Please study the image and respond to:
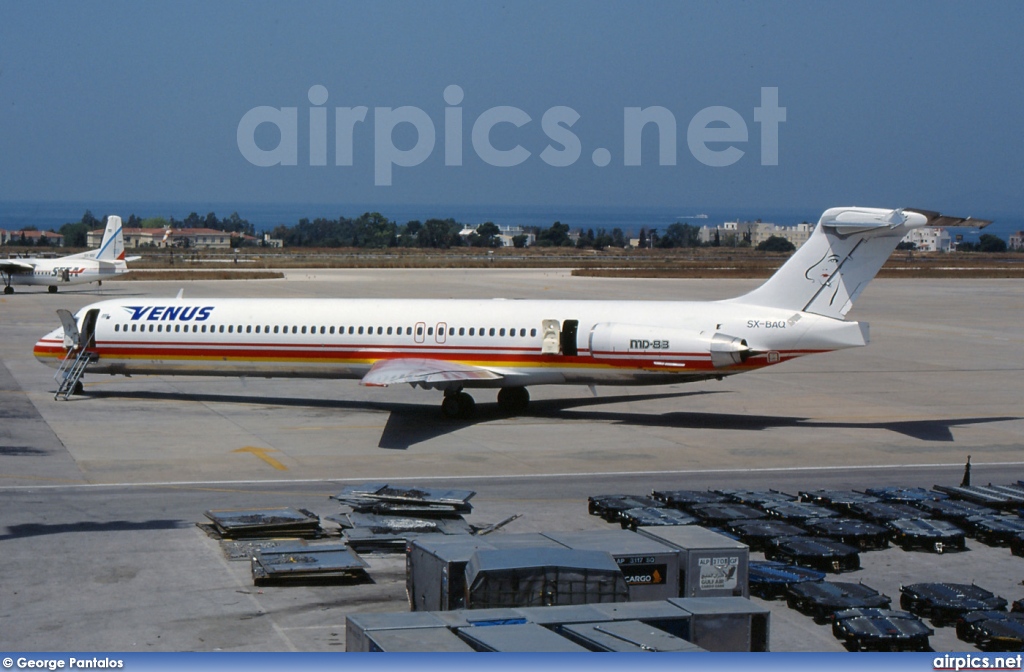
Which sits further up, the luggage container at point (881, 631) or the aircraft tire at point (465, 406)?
the aircraft tire at point (465, 406)

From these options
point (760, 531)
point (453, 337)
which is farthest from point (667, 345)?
point (760, 531)

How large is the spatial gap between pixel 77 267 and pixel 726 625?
86282 mm

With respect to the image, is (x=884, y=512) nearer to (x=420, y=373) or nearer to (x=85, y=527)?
(x=420, y=373)

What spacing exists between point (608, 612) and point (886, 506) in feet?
44.5

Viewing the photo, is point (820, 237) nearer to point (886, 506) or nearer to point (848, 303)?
point (848, 303)

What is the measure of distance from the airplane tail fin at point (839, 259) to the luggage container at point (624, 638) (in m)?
23.6

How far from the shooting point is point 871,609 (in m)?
16.7

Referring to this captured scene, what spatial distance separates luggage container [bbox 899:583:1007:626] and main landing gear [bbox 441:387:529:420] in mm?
19278

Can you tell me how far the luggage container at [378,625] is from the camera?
36.5ft

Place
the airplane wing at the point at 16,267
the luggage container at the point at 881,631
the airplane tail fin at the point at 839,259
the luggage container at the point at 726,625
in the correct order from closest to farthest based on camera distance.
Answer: the luggage container at the point at 726,625 < the luggage container at the point at 881,631 < the airplane tail fin at the point at 839,259 < the airplane wing at the point at 16,267

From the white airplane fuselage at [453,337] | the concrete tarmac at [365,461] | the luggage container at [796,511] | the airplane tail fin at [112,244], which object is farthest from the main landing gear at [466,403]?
the airplane tail fin at [112,244]

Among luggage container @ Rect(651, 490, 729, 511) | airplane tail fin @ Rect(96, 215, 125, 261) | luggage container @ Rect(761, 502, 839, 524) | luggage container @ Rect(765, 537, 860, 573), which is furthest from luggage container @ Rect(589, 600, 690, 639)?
airplane tail fin @ Rect(96, 215, 125, 261)

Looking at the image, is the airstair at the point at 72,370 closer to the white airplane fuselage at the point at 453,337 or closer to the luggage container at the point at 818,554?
the white airplane fuselage at the point at 453,337

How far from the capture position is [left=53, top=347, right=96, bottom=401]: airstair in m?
38.6
